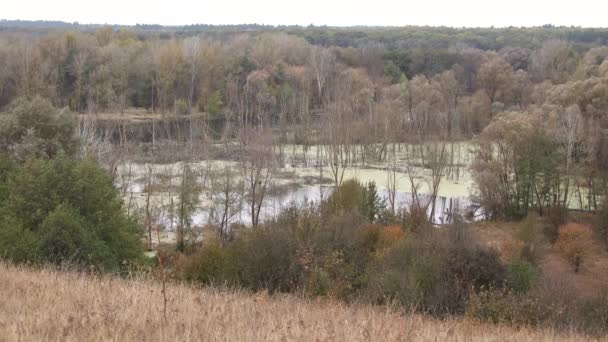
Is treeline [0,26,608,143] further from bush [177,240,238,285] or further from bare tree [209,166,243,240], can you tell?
bush [177,240,238,285]

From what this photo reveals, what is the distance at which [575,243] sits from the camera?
23.6 meters

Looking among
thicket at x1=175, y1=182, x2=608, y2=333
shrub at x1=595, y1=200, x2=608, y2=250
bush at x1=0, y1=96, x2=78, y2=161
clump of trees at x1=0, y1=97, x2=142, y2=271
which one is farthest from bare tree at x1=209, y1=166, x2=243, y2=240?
shrub at x1=595, y1=200, x2=608, y2=250

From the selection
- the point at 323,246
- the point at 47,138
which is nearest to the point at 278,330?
the point at 323,246

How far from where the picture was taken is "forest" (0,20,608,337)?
14336mm

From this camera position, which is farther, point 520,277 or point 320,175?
point 320,175

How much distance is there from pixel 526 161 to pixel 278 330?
26239 mm

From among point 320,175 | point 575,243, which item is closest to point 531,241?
point 575,243

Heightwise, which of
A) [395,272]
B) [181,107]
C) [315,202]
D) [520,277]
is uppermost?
[181,107]

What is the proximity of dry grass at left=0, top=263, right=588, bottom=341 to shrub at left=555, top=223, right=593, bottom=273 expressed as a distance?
708 inches

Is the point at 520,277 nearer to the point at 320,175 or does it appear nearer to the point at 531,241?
the point at 531,241

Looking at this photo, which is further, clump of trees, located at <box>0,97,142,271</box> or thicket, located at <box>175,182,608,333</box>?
clump of trees, located at <box>0,97,142,271</box>

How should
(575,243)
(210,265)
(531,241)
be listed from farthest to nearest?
(575,243) < (531,241) < (210,265)

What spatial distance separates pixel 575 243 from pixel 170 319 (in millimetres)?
21266

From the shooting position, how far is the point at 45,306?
559cm
